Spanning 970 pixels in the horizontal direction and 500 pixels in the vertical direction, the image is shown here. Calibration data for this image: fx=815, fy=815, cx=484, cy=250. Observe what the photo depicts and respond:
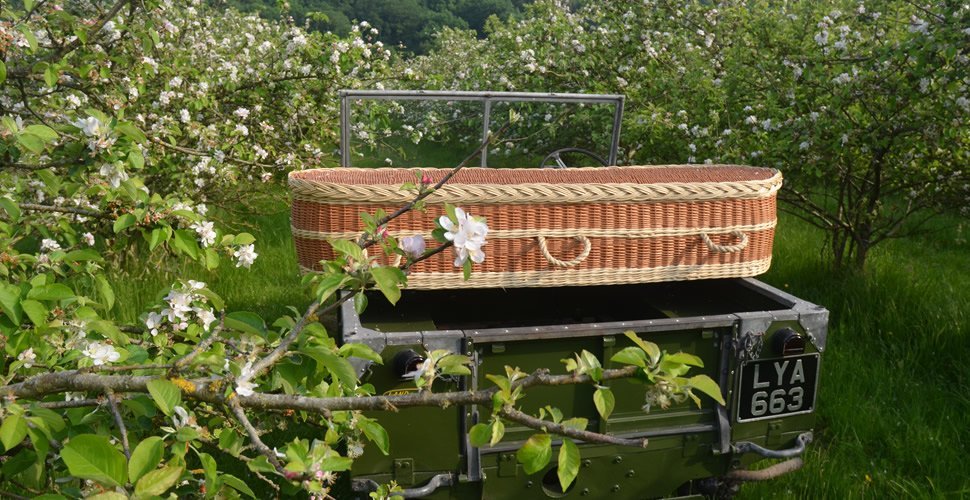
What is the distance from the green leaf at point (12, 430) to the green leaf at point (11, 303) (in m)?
0.36

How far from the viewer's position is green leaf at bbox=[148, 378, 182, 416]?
4.49 ft

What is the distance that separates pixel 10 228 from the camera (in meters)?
2.37

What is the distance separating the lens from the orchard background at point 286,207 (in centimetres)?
160

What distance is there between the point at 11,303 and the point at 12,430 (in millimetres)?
433

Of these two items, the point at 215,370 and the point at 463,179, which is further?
the point at 463,179

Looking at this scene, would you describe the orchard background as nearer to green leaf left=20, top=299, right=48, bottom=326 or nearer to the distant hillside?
green leaf left=20, top=299, right=48, bottom=326

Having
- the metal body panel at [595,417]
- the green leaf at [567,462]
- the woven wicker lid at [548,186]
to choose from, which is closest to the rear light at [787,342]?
the metal body panel at [595,417]

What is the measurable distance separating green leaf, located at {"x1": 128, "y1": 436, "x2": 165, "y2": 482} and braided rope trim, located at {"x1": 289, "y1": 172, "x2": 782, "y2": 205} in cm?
170

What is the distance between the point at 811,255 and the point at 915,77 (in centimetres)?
201

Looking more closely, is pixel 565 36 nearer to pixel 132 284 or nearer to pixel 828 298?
pixel 828 298

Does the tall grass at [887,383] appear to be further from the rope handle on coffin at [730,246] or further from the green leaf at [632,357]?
the green leaf at [632,357]

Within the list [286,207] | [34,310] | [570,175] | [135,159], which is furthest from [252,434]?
[286,207]

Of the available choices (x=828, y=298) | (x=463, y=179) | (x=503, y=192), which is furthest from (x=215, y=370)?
(x=828, y=298)

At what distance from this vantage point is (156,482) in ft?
4.07
